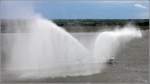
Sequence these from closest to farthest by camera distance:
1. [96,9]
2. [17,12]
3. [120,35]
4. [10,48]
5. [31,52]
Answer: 1. [96,9]
2. [17,12]
3. [31,52]
4. [10,48]
5. [120,35]

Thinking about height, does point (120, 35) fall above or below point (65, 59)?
above

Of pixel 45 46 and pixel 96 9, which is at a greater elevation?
pixel 96 9

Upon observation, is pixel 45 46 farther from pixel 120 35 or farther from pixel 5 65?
pixel 120 35

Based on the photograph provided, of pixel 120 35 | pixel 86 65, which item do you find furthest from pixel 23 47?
pixel 120 35

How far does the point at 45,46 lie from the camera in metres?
5.11

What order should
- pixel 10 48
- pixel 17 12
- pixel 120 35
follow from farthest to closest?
pixel 120 35 < pixel 10 48 < pixel 17 12

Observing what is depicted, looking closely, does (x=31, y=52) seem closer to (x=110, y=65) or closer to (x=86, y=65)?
(x=86, y=65)

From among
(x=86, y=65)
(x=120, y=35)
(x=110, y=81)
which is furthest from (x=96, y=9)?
(x=120, y=35)

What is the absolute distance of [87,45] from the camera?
228 inches

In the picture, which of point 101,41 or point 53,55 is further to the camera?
point 101,41

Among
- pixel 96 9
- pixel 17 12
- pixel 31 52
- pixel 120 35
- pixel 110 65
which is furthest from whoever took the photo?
pixel 120 35

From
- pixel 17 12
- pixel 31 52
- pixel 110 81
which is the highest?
pixel 17 12

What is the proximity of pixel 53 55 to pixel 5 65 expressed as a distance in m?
0.66

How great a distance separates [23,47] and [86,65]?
92cm
